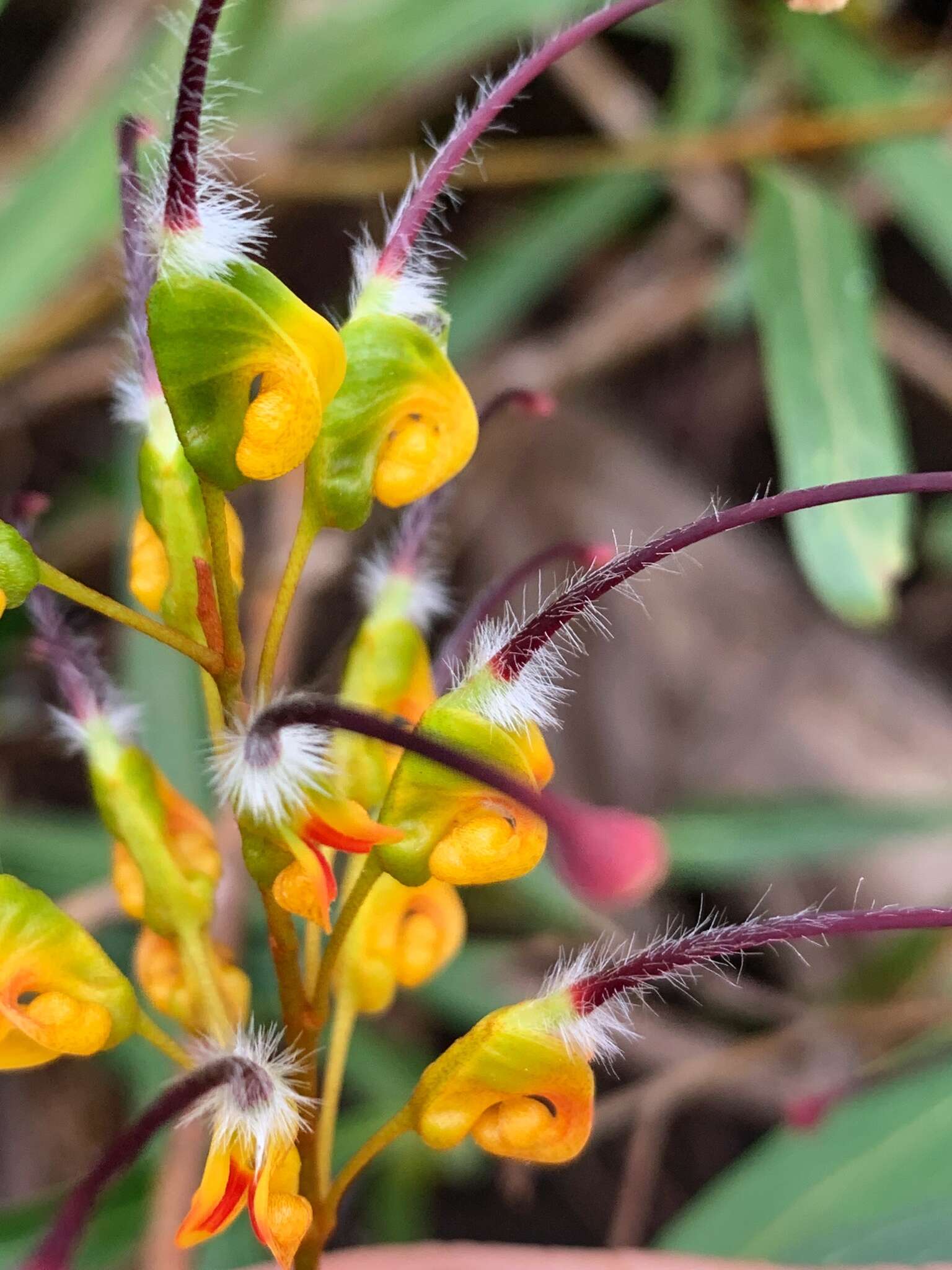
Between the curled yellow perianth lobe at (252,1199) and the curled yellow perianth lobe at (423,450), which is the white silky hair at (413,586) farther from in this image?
the curled yellow perianth lobe at (252,1199)

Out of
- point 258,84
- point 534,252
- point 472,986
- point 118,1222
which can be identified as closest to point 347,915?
point 118,1222

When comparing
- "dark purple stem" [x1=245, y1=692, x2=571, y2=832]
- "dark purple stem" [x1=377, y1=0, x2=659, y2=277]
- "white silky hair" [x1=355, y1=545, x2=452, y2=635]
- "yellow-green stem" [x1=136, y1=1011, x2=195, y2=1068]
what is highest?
"dark purple stem" [x1=377, y1=0, x2=659, y2=277]

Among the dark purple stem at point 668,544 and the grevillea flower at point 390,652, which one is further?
the grevillea flower at point 390,652

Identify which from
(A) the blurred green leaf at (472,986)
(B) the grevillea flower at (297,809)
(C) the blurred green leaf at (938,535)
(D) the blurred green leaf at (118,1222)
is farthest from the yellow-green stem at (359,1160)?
(C) the blurred green leaf at (938,535)

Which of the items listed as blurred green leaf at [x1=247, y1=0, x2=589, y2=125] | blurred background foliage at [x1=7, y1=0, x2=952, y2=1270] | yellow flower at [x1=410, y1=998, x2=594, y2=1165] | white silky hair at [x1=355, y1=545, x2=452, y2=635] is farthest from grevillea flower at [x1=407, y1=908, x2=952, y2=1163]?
blurred green leaf at [x1=247, y1=0, x2=589, y2=125]

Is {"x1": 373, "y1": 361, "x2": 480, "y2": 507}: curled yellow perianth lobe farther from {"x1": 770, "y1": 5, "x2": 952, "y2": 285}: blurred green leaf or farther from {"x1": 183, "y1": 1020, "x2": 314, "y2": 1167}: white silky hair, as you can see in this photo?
{"x1": 770, "y1": 5, "x2": 952, "y2": 285}: blurred green leaf

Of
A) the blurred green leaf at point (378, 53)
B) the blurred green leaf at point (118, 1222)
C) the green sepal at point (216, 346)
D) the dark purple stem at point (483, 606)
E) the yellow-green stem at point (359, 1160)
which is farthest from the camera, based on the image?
the blurred green leaf at point (378, 53)

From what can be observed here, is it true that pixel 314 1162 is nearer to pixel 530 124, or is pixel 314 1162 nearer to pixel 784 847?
pixel 784 847
